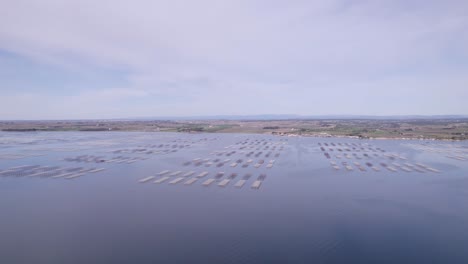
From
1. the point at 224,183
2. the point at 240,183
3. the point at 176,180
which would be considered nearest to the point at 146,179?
the point at 176,180

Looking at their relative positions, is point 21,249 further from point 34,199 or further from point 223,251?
point 223,251

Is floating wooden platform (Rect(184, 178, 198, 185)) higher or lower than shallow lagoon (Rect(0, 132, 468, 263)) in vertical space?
higher

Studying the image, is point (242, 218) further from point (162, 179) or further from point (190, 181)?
point (162, 179)

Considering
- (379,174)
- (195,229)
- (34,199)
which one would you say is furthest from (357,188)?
(34,199)

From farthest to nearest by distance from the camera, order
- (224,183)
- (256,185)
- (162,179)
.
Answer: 1. (162,179)
2. (224,183)
3. (256,185)

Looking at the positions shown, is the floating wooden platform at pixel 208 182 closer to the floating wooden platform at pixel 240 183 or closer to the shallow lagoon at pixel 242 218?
the shallow lagoon at pixel 242 218

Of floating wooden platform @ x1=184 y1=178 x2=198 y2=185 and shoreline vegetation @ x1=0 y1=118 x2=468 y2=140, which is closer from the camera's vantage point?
floating wooden platform @ x1=184 y1=178 x2=198 y2=185

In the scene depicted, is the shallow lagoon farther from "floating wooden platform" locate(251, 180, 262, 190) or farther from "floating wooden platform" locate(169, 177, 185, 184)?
"floating wooden platform" locate(169, 177, 185, 184)

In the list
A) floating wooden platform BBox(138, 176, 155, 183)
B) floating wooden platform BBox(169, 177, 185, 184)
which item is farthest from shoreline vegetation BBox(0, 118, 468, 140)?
floating wooden platform BBox(138, 176, 155, 183)
